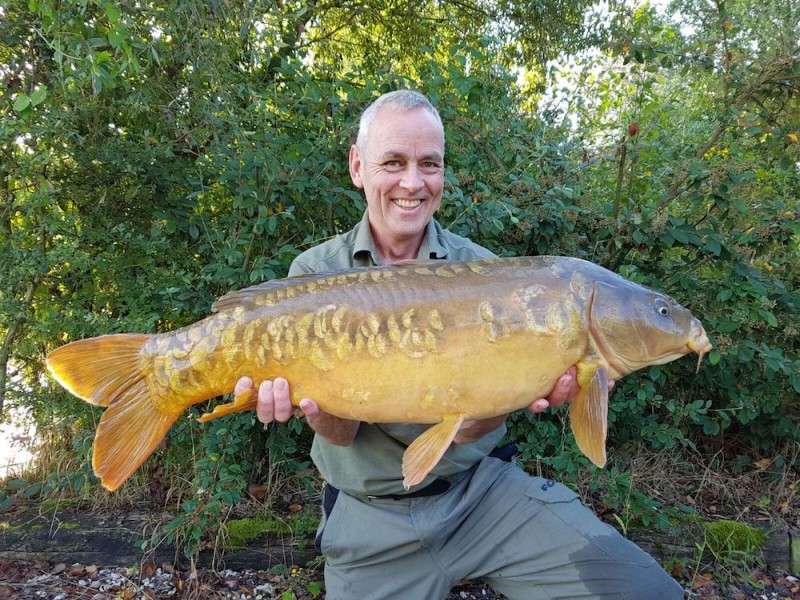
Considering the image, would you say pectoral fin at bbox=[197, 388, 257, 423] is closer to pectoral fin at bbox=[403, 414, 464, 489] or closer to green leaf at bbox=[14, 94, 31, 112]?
pectoral fin at bbox=[403, 414, 464, 489]

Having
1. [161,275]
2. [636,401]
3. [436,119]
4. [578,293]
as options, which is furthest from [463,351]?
[161,275]

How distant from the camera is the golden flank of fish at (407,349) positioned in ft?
4.57

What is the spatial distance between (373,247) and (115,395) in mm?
859

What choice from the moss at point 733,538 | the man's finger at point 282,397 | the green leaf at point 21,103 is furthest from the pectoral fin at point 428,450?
the moss at point 733,538

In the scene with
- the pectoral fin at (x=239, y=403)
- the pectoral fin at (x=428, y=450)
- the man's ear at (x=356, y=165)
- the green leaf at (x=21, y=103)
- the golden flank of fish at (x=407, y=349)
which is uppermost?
the green leaf at (x=21, y=103)

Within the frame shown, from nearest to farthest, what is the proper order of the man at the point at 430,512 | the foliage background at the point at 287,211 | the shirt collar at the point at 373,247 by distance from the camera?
the man at the point at 430,512 < the shirt collar at the point at 373,247 < the foliage background at the point at 287,211

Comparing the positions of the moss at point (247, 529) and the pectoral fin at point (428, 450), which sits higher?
the pectoral fin at point (428, 450)

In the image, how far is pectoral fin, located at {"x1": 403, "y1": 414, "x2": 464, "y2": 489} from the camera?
1362 mm

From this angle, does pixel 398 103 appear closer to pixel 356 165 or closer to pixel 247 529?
pixel 356 165

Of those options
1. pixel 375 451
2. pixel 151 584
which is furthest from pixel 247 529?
pixel 375 451

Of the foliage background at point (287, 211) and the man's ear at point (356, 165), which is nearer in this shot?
the man's ear at point (356, 165)

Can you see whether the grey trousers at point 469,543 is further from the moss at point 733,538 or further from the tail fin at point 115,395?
the moss at point 733,538

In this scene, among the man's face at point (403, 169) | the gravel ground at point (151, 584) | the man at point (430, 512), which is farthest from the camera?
the gravel ground at point (151, 584)

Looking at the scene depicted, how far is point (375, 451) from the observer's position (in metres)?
1.73
